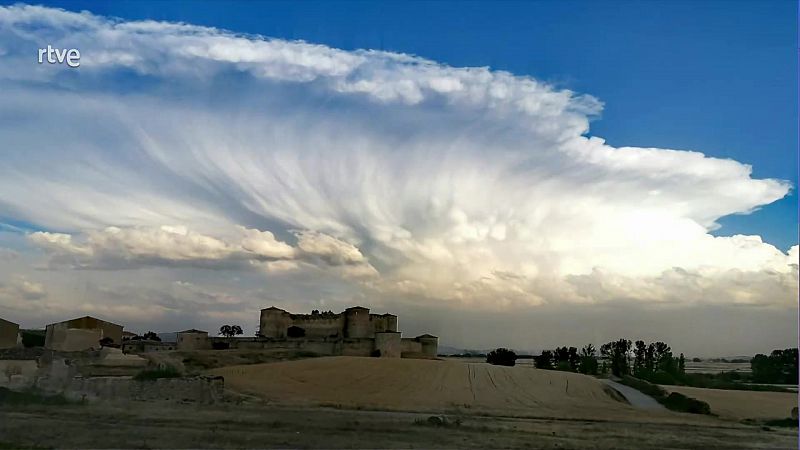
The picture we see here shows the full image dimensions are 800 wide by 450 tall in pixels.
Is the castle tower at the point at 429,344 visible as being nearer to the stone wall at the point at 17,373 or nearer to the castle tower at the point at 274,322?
the castle tower at the point at 274,322

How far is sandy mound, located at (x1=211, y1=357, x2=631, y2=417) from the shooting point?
3431 centimetres

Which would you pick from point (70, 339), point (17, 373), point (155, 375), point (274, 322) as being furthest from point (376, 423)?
point (274, 322)

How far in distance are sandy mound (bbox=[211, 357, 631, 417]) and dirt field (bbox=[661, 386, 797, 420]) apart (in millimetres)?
6088

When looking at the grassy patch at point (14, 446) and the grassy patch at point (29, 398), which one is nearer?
the grassy patch at point (14, 446)

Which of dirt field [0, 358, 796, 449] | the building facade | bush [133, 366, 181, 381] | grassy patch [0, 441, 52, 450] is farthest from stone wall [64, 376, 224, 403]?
the building facade

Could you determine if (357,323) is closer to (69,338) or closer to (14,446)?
(69,338)

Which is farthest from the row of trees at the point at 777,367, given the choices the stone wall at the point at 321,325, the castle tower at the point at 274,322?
the castle tower at the point at 274,322

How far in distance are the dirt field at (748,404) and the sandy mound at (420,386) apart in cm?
609

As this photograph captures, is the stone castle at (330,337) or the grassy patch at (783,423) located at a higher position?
the stone castle at (330,337)

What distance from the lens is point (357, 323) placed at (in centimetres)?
8712

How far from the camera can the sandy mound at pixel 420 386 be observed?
34.3 meters

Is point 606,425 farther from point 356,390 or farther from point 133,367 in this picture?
point 133,367

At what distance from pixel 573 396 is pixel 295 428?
994 inches

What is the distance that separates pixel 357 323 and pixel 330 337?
299 inches
